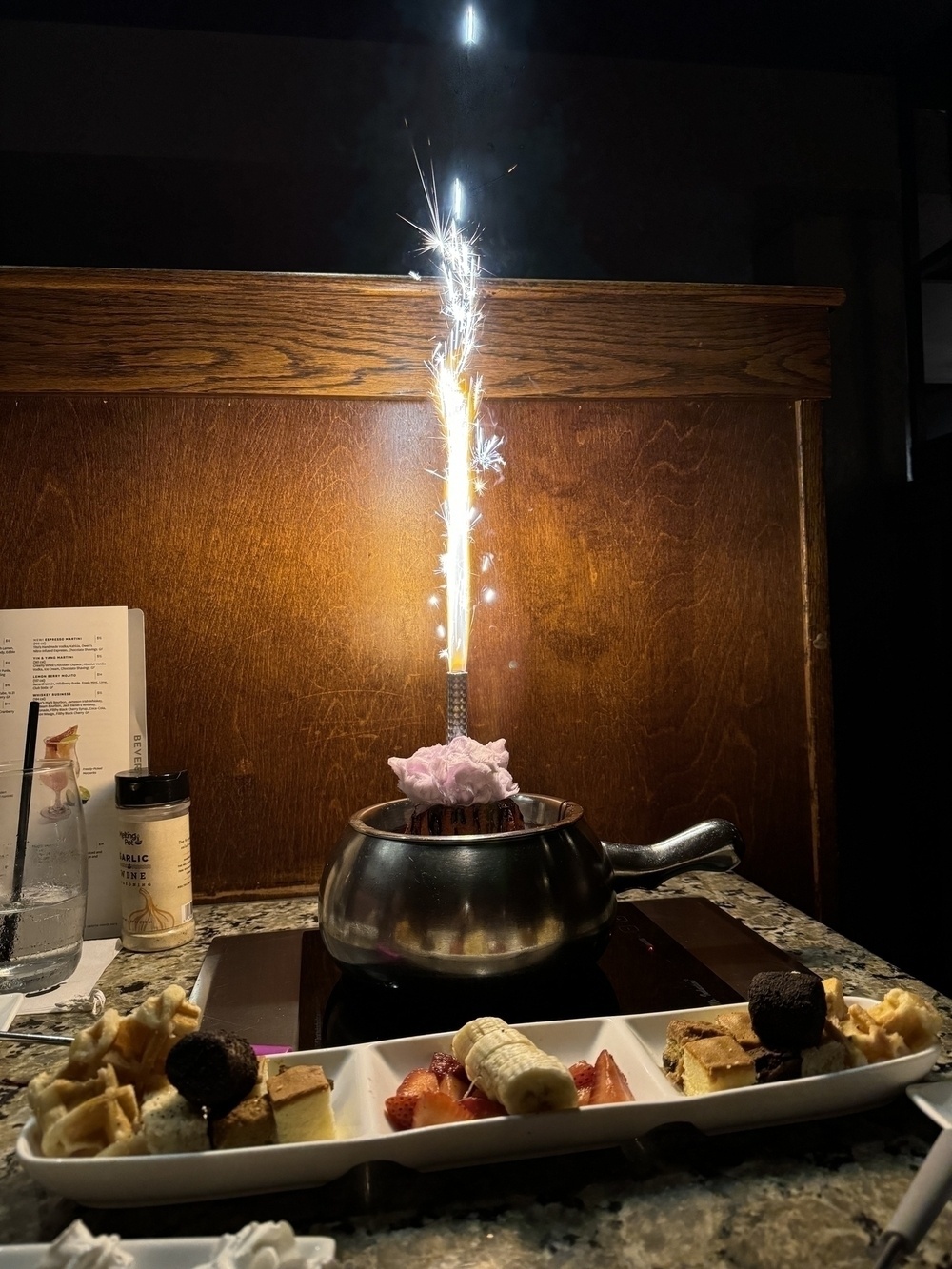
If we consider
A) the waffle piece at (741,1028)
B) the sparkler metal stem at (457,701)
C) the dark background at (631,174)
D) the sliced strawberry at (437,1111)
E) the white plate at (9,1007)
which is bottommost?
the white plate at (9,1007)

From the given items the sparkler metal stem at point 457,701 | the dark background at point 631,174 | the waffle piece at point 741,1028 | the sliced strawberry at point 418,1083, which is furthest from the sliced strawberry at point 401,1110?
the dark background at point 631,174

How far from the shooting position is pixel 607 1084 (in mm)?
A: 653

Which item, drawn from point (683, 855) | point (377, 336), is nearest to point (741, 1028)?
point (683, 855)

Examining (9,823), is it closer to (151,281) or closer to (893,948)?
(151,281)

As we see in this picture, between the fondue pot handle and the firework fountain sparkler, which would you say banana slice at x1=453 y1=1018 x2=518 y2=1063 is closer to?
the fondue pot handle

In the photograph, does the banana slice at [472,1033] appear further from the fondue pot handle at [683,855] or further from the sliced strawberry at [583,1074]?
the fondue pot handle at [683,855]

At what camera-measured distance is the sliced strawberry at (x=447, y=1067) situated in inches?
26.6

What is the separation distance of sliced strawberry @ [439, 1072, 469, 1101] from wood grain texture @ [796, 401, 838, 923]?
37.5 inches

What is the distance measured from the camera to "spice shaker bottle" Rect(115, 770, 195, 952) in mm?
1066

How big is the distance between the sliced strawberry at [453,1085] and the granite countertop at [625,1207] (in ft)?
0.20

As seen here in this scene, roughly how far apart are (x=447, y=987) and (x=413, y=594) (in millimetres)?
670

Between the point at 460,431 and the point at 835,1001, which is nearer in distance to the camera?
the point at 835,1001

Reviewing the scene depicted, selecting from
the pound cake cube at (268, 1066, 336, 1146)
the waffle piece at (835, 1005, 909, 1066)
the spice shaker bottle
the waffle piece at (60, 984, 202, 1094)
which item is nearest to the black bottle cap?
the spice shaker bottle

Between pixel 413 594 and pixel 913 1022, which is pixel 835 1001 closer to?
pixel 913 1022
